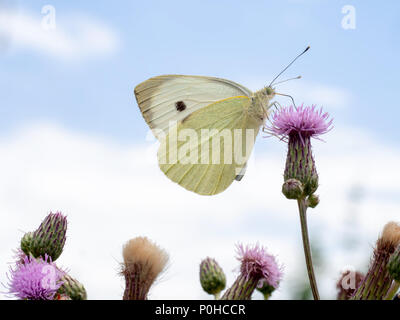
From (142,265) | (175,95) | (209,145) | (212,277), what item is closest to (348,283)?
(212,277)

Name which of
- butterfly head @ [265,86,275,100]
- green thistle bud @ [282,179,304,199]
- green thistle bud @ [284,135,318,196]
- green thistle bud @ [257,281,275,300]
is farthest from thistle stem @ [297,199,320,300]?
butterfly head @ [265,86,275,100]

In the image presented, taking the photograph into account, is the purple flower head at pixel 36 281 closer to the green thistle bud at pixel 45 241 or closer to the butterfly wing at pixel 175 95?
the green thistle bud at pixel 45 241

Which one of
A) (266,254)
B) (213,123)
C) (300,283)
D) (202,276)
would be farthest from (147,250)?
(300,283)

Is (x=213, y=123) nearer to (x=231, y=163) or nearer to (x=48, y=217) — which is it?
(x=231, y=163)

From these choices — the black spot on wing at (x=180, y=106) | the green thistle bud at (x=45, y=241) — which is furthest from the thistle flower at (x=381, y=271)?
the black spot on wing at (x=180, y=106)

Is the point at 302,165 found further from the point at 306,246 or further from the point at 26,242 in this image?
the point at 26,242

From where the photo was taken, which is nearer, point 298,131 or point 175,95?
point 298,131

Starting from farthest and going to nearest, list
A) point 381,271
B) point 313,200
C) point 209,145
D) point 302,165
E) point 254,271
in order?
point 209,145 < point 302,165 < point 313,200 < point 254,271 < point 381,271
